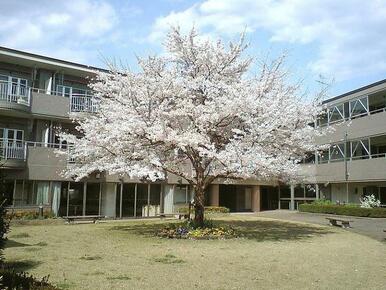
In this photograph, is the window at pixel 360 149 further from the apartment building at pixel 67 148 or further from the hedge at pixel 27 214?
the hedge at pixel 27 214

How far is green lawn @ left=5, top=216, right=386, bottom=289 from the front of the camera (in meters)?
9.31

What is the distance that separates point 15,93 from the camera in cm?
2648

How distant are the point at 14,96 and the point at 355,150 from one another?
2641 cm

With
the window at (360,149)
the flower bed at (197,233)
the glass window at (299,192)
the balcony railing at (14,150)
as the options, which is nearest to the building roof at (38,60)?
the balcony railing at (14,150)

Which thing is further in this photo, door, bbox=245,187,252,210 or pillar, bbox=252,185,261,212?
door, bbox=245,187,252,210

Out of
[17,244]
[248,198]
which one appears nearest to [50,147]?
[17,244]

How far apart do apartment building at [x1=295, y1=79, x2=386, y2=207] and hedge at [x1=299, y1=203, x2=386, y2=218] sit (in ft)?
8.44

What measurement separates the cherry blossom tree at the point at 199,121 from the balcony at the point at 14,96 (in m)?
8.29

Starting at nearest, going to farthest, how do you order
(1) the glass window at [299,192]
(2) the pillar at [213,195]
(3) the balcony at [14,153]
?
1. (3) the balcony at [14,153]
2. (2) the pillar at [213,195]
3. (1) the glass window at [299,192]

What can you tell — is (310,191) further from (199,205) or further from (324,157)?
(199,205)

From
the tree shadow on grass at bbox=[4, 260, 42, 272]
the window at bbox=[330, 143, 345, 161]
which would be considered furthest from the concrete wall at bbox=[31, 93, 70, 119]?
the window at bbox=[330, 143, 345, 161]

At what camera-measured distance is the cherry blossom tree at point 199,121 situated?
1698cm

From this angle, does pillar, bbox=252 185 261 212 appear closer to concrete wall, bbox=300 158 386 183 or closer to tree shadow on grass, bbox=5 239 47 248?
concrete wall, bbox=300 158 386 183

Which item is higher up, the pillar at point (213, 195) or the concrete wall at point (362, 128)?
the concrete wall at point (362, 128)
